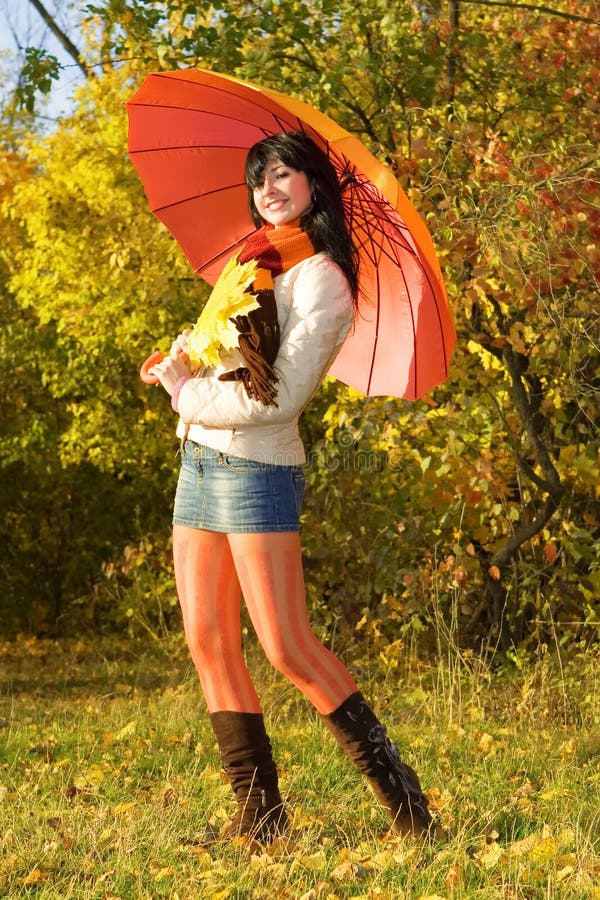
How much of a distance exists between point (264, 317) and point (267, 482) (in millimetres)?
412

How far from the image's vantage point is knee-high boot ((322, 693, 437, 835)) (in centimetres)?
307

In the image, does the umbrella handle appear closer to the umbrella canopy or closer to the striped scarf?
the striped scarf

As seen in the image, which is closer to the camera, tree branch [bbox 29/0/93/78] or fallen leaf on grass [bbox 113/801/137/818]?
fallen leaf on grass [bbox 113/801/137/818]

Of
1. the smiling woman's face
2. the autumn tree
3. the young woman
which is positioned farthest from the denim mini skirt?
the autumn tree

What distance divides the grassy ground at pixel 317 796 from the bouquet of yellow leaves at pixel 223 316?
1.27 metres

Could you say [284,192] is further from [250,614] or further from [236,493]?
[250,614]

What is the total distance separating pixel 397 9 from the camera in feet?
16.3

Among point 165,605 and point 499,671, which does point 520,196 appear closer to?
point 499,671

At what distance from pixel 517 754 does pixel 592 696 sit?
Answer: 0.87m

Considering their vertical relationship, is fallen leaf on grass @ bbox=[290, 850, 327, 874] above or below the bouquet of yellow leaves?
below

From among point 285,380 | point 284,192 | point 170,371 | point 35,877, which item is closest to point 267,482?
point 285,380

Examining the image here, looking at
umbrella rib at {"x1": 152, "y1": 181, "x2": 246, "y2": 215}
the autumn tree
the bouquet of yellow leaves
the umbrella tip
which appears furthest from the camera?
the autumn tree

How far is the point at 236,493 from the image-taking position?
2980 millimetres

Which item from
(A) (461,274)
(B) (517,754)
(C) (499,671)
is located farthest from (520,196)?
(C) (499,671)
